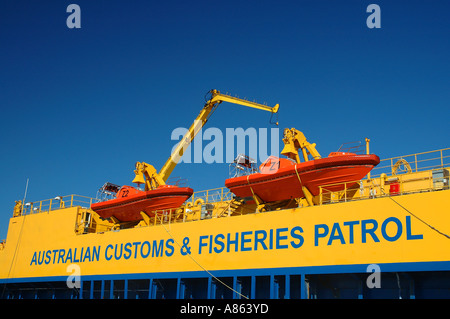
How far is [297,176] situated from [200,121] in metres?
17.7

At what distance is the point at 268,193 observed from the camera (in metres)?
25.6

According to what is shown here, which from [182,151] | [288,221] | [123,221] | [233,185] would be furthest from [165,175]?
[288,221]

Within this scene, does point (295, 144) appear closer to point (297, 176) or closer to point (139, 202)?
point (297, 176)

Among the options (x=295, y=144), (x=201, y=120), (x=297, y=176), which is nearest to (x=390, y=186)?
(x=297, y=176)

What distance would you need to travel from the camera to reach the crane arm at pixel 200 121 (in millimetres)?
37938

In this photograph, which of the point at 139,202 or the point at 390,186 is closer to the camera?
the point at 390,186

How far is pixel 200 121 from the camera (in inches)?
1578

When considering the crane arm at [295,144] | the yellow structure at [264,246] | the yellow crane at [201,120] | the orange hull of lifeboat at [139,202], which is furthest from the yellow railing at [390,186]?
the yellow crane at [201,120]

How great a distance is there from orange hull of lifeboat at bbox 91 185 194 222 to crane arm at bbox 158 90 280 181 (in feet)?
20.7

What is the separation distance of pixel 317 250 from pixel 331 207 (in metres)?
2.01

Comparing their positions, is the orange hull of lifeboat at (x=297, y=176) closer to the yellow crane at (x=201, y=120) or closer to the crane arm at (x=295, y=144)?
the crane arm at (x=295, y=144)

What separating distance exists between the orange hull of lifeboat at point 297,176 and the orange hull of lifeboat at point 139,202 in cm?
462

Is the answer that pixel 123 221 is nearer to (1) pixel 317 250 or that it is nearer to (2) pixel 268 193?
(2) pixel 268 193
